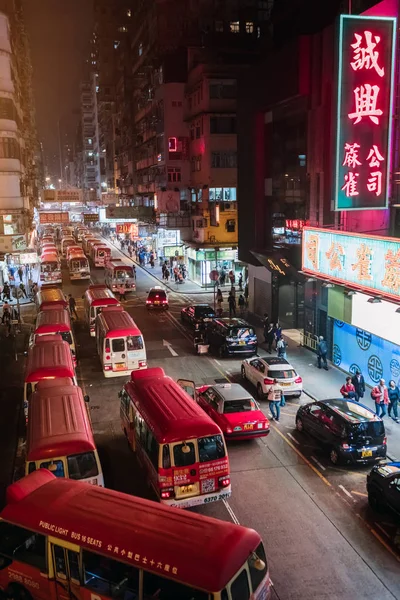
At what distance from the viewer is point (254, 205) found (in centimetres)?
3606

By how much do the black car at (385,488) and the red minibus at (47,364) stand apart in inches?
390

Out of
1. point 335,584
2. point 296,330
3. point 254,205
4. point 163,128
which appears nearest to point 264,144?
point 254,205

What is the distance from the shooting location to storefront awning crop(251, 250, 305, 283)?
2829cm

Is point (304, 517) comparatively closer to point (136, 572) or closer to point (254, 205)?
point (136, 572)

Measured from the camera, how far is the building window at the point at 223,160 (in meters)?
49.4

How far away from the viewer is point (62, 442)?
1307 cm

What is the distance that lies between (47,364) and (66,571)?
11280 millimetres

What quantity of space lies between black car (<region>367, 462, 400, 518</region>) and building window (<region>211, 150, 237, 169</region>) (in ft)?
129

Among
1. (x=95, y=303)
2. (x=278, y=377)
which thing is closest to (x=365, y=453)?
(x=278, y=377)

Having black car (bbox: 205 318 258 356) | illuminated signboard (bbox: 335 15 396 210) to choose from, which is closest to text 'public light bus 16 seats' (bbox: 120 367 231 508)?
illuminated signboard (bbox: 335 15 396 210)

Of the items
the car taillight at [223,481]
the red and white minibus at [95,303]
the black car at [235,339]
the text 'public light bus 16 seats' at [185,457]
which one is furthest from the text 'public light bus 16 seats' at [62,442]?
the red and white minibus at [95,303]

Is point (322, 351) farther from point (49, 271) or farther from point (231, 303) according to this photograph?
point (49, 271)

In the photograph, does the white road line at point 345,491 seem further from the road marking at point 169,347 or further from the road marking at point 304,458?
the road marking at point 169,347

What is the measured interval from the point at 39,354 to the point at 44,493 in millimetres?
11411
